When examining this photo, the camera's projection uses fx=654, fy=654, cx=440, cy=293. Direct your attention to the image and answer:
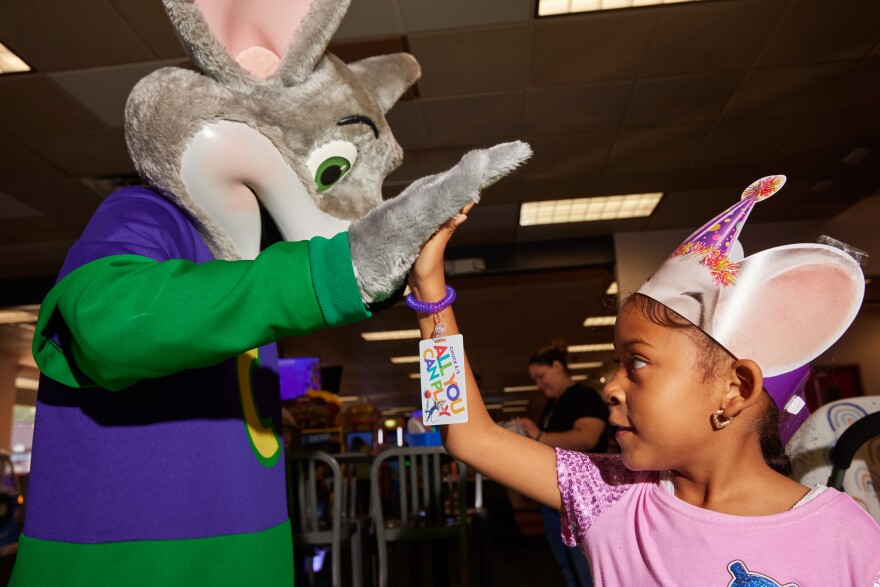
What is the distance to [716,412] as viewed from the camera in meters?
0.94

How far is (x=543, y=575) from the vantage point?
504 cm

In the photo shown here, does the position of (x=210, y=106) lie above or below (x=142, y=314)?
above

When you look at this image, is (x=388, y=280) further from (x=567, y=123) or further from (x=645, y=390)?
(x=567, y=123)

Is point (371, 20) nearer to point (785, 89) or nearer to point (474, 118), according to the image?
point (474, 118)

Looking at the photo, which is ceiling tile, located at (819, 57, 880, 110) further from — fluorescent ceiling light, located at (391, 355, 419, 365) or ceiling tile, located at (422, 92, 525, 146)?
fluorescent ceiling light, located at (391, 355, 419, 365)

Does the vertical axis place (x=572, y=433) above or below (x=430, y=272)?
below

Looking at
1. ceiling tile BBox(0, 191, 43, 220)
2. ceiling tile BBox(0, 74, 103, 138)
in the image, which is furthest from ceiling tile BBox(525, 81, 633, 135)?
ceiling tile BBox(0, 191, 43, 220)

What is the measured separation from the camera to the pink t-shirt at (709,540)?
83cm

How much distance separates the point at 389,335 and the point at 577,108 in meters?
7.12

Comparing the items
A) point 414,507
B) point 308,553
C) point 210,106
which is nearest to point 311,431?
point 308,553

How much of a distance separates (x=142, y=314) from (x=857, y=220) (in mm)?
7516

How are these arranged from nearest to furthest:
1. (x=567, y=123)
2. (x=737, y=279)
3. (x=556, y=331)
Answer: (x=737, y=279) → (x=567, y=123) → (x=556, y=331)

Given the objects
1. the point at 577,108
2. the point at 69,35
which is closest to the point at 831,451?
the point at 577,108

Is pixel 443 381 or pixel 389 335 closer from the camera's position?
pixel 443 381
